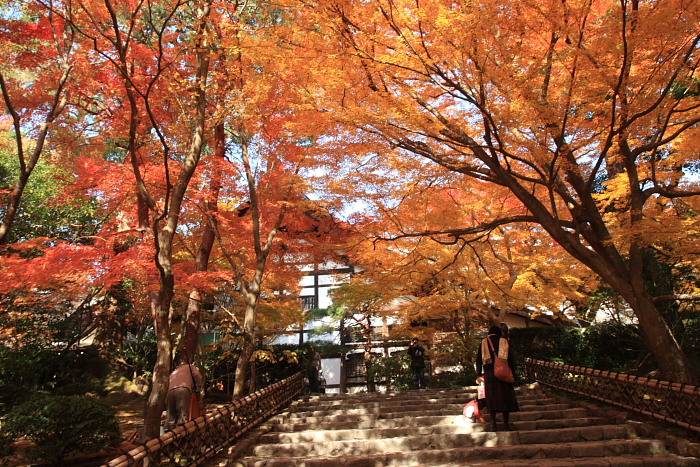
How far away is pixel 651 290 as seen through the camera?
36.2 feet

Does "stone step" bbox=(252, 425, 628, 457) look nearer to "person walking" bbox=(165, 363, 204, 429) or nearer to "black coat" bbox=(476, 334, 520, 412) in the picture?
"black coat" bbox=(476, 334, 520, 412)

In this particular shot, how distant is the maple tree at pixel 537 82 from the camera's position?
20.5 ft

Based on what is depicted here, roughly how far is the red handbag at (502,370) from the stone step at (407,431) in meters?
0.85

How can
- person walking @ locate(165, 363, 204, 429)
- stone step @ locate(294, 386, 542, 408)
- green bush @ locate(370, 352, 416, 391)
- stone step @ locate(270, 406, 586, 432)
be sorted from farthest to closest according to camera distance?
green bush @ locate(370, 352, 416, 391)
stone step @ locate(294, 386, 542, 408)
stone step @ locate(270, 406, 586, 432)
person walking @ locate(165, 363, 204, 429)

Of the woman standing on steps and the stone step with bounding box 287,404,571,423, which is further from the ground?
the woman standing on steps

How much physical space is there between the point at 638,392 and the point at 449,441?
10.3 feet

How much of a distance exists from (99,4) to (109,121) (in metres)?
2.40

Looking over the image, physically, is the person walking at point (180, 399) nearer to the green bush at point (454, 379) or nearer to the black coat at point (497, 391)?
the black coat at point (497, 391)

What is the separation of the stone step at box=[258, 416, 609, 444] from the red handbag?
2.80ft

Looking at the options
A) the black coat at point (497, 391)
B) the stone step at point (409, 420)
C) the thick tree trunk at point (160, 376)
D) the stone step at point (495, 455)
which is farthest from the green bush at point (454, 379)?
the thick tree trunk at point (160, 376)

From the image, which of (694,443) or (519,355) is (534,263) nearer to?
(519,355)

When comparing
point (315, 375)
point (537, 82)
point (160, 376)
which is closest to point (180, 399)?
point (160, 376)

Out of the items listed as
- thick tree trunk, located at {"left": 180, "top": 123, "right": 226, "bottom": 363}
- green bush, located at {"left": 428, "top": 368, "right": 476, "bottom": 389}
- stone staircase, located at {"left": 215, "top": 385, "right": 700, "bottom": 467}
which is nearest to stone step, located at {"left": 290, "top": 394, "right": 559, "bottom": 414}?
stone staircase, located at {"left": 215, "top": 385, "right": 700, "bottom": 467}

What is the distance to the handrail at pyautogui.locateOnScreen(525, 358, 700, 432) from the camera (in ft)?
18.4
